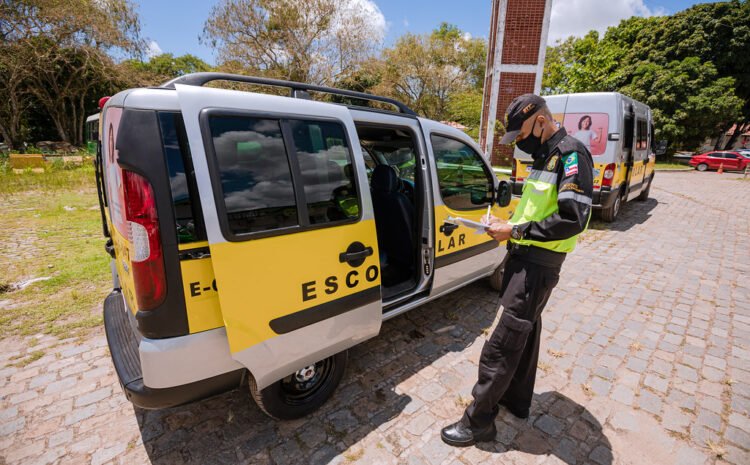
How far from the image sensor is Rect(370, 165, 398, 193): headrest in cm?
318

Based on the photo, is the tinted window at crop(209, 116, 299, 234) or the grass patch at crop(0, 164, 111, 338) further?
the grass patch at crop(0, 164, 111, 338)

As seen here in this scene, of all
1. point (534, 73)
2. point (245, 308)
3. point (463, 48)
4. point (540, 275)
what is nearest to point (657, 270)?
point (540, 275)

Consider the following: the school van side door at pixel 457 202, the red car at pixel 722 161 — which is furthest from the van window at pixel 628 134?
the red car at pixel 722 161

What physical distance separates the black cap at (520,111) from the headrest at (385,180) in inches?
53.5

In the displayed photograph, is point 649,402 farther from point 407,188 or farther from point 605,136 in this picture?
point 605,136

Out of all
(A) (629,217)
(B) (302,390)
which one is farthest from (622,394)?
(A) (629,217)

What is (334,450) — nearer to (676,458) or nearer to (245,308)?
(245,308)

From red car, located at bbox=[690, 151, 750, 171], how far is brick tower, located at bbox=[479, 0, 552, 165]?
13838 millimetres

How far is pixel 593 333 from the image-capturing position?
131 inches

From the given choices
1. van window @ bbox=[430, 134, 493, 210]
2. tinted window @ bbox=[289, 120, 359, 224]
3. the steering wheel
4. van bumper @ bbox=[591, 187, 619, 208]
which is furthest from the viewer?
van bumper @ bbox=[591, 187, 619, 208]

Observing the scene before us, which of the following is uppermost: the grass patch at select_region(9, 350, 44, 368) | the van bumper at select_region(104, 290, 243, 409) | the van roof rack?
the van roof rack

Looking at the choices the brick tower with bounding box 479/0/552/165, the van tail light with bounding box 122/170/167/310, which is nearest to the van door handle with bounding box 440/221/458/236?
the van tail light with bounding box 122/170/167/310

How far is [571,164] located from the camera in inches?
68.7

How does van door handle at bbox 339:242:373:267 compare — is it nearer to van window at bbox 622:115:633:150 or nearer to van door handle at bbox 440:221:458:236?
van door handle at bbox 440:221:458:236
